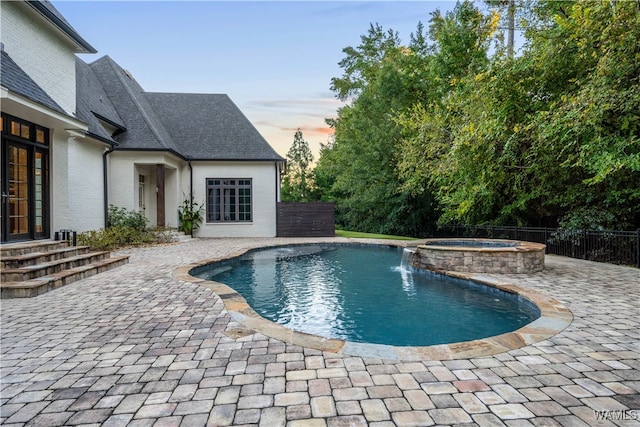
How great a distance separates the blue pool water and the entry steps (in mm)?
2174

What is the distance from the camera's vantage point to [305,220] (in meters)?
15.4

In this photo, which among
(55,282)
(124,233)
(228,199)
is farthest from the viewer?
(228,199)

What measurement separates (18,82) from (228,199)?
30.3 ft

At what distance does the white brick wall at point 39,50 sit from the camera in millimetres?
6777

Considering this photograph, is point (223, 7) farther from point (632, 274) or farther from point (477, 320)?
point (632, 274)

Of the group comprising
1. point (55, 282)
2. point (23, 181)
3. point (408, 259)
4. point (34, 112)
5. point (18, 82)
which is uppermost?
point (18, 82)

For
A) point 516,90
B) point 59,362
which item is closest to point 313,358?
point 59,362

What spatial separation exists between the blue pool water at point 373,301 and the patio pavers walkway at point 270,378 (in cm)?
110

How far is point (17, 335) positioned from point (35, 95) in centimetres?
514

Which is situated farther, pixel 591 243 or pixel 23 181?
pixel 591 243

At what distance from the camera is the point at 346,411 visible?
6.72 feet

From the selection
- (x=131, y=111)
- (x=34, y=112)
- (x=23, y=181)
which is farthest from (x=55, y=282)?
(x=131, y=111)

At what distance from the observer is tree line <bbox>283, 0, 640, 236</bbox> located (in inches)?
258

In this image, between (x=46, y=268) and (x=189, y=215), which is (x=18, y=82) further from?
(x=189, y=215)
